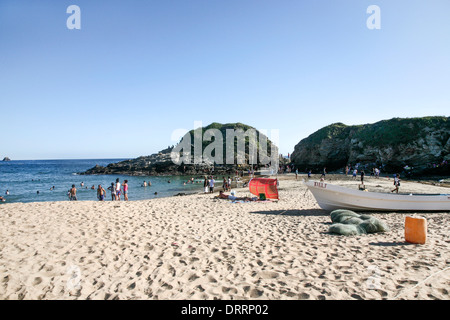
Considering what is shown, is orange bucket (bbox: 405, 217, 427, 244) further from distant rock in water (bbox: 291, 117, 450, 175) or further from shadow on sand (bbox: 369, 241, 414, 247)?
distant rock in water (bbox: 291, 117, 450, 175)

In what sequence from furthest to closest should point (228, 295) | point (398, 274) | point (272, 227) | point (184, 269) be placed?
1. point (272, 227)
2. point (184, 269)
3. point (398, 274)
4. point (228, 295)

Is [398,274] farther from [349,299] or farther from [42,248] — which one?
[42,248]

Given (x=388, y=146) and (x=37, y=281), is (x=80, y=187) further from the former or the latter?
(x=388, y=146)

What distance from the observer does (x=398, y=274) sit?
4.56 metres

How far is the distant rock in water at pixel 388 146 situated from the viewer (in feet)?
116

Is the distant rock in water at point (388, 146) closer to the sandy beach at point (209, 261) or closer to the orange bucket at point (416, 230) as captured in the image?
the sandy beach at point (209, 261)

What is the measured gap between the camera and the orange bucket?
6320 millimetres

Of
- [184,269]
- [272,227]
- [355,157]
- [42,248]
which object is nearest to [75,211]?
[42,248]

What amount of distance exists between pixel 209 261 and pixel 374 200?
9666mm

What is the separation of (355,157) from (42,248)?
4718 centimetres

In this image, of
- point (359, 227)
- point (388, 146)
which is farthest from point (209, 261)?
point (388, 146)

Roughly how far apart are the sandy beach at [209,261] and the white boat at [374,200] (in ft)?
6.58

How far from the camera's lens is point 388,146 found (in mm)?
39219

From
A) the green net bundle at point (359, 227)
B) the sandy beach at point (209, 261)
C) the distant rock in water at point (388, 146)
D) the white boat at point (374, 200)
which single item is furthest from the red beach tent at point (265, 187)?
the distant rock in water at point (388, 146)
